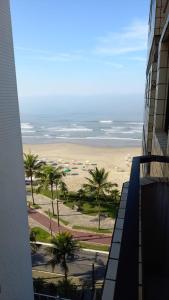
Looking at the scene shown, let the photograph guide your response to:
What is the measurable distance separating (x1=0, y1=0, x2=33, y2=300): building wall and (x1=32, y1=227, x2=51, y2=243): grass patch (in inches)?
389

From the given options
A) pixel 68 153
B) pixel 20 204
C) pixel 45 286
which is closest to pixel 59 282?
pixel 45 286

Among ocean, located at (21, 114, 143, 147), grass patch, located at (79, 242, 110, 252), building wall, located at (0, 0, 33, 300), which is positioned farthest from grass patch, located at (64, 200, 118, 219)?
ocean, located at (21, 114, 143, 147)

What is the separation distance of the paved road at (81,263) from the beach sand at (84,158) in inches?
668

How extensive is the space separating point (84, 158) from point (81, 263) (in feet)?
116

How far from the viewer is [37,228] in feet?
96.3

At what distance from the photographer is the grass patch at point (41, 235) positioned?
87.7ft

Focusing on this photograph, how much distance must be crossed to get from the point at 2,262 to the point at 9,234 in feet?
5.00

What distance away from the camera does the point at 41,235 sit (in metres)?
27.8

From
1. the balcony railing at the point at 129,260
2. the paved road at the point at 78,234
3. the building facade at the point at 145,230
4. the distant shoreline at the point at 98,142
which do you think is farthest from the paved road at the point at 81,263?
the distant shoreline at the point at 98,142

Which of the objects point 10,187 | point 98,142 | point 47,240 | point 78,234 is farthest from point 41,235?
point 98,142

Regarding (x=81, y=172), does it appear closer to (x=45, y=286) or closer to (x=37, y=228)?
(x=37, y=228)

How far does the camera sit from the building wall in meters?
13.3

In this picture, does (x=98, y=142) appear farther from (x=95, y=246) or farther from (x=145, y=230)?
(x=145, y=230)

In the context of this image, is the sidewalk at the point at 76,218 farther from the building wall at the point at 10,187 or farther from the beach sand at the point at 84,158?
the building wall at the point at 10,187
